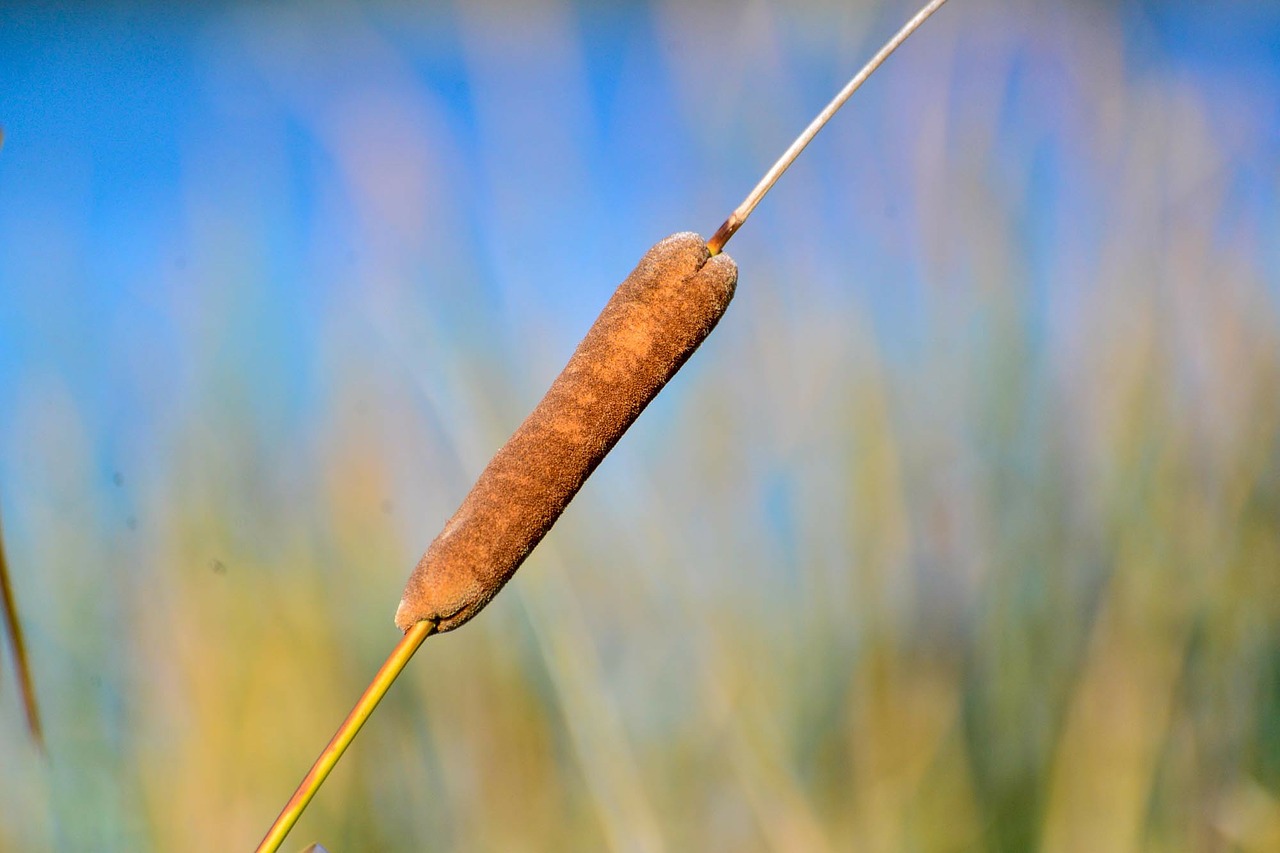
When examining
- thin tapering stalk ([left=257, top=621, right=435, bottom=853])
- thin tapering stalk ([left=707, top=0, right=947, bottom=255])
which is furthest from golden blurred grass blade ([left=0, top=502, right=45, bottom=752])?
thin tapering stalk ([left=707, top=0, right=947, bottom=255])

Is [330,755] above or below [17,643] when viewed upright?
below

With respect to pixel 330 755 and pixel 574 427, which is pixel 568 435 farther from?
pixel 330 755

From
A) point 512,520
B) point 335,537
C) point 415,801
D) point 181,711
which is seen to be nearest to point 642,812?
point 415,801

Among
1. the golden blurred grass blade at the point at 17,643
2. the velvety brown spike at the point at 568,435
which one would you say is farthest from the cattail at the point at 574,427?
the golden blurred grass blade at the point at 17,643

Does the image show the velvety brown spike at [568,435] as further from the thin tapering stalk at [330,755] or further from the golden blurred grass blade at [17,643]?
the golden blurred grass blade at [17,643]

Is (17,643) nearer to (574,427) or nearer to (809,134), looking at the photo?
(574,427)

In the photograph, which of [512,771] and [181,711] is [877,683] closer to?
[512,771]

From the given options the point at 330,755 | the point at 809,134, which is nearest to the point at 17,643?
the point at 330,755

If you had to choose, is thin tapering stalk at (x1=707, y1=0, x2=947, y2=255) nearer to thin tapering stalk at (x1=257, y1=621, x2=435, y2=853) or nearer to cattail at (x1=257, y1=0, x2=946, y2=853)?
cattail at (x1=257, y1=0, x2=946, y2=853)

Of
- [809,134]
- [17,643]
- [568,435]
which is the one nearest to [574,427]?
[568,435]

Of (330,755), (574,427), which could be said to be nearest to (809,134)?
(574,427)
